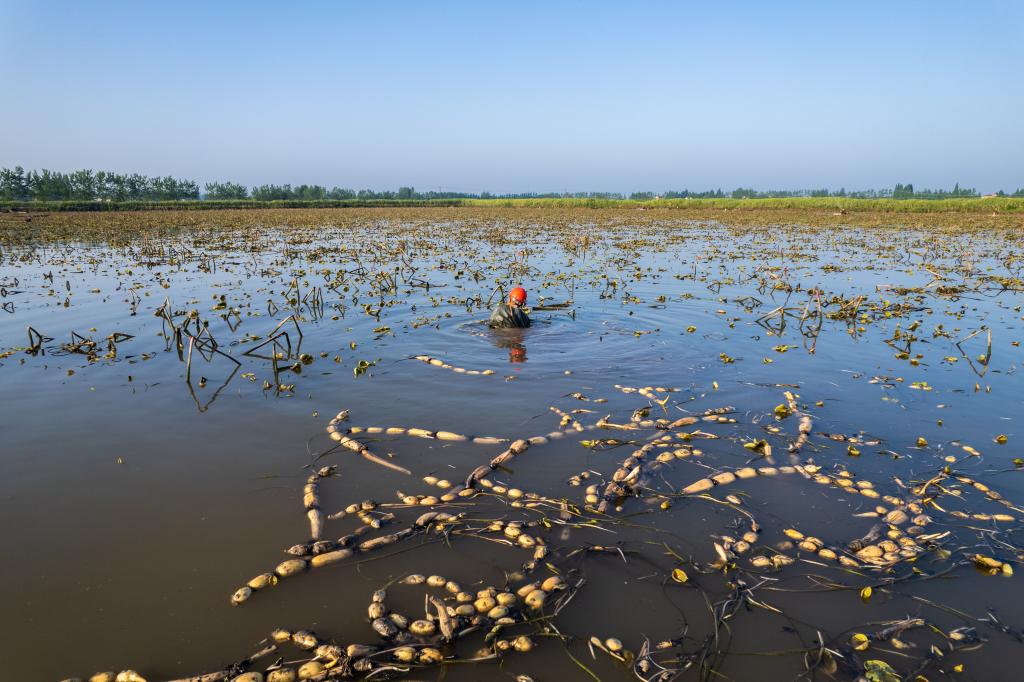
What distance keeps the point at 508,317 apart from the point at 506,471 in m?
5.98

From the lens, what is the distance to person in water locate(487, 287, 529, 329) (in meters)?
10.9

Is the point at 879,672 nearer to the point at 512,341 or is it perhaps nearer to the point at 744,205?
the point at 512,341

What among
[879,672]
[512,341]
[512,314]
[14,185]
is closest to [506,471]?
[879,672]

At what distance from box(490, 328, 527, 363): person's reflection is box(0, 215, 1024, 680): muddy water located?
9 centimetres

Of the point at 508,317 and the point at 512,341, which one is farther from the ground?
the point at 508,317

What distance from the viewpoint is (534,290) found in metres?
15.2

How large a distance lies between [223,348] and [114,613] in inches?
262

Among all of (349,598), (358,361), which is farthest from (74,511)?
(358,361)

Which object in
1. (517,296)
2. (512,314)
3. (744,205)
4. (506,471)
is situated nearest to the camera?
(506,471)

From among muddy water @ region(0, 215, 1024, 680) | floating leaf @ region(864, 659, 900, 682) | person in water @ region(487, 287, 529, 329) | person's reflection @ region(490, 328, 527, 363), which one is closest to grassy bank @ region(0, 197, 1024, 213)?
muddy water @ region(0, 215, 1024, 680)

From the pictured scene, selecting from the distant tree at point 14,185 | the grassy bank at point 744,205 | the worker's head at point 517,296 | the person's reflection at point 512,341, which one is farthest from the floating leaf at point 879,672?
the distant tree at point 14,185

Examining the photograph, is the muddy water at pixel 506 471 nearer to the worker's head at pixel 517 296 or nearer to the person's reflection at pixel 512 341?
the person's reflection at pixel 512 341

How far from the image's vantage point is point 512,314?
1091 centimetres

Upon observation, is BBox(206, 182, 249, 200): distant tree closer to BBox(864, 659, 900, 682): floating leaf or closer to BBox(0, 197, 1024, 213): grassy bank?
BBox(0, 197, 1024, 213): grassy bank
